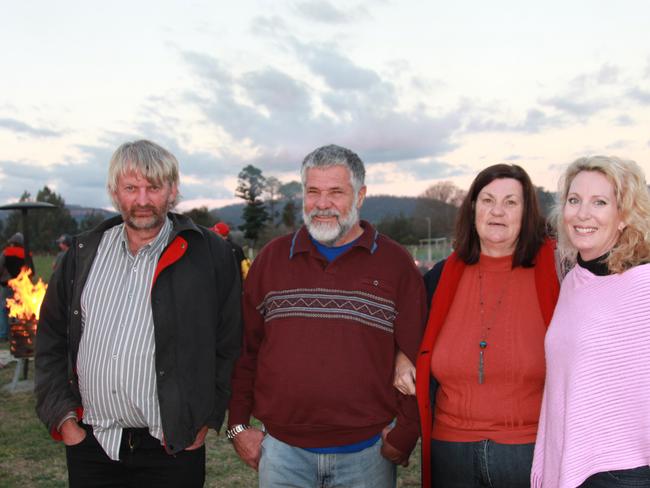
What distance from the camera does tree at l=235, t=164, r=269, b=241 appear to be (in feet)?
209

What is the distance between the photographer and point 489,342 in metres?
2.83

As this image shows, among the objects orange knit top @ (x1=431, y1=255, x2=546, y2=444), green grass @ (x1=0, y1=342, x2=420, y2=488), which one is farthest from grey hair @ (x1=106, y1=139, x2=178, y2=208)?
green grass @ (x1=0, y1=342, x2=420, y2=488)

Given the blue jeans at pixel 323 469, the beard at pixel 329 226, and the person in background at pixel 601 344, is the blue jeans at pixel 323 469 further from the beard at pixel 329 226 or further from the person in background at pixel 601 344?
the beard at pixel 329 226

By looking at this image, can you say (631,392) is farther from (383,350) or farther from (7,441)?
(7,441)

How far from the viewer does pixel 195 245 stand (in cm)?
307

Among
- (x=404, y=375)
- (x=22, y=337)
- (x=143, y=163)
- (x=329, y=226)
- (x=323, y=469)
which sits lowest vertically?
(x=22, y=337)

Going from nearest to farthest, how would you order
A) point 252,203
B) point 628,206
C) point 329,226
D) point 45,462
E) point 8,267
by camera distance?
point 628,206
point 329,226
point 45,462
point 8,267
point 252,203

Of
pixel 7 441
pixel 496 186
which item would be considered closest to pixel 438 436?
pixel 496 186

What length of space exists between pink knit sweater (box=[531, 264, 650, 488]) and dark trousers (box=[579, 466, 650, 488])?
3cm

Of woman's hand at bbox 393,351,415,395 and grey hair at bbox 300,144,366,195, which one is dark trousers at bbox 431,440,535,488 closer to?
woman's hand at bbox 393,351,415,395

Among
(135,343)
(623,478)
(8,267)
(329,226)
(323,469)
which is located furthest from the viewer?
(8,267)

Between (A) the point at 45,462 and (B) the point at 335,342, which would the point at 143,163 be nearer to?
(B) the point at 335,342

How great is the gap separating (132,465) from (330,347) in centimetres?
111

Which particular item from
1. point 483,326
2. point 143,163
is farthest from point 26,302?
point 483,326
